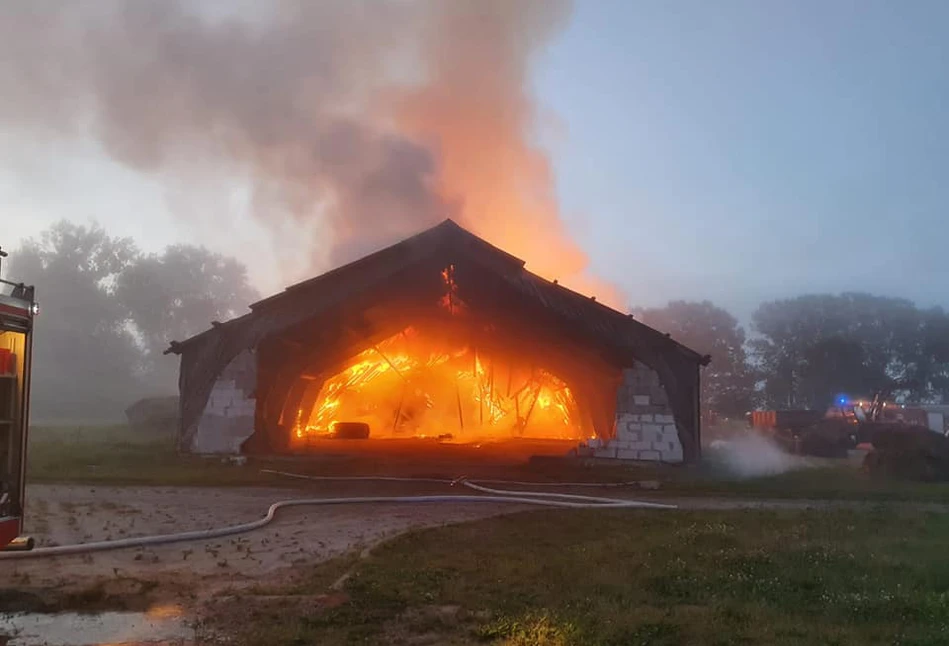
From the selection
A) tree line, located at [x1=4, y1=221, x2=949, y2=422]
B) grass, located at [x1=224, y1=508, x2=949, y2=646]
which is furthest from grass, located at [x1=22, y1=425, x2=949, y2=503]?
tree line, located at [x1=4, y1=221, x2=949, y2=422]

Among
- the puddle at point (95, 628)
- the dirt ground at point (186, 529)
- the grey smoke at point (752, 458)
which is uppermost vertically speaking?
the grey smoke at point (752, 458)

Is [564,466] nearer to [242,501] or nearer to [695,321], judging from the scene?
[242,501]

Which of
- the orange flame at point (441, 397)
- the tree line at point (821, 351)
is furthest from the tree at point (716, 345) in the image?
the orange flame at point (441, 397)

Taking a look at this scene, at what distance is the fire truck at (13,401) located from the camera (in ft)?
23.0

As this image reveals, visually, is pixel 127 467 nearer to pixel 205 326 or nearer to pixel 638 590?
pixel 638 590

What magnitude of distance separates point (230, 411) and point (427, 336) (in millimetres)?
9299

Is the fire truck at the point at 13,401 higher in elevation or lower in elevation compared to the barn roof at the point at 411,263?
lower

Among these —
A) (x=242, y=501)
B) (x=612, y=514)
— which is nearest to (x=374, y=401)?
(x=242, y=501)

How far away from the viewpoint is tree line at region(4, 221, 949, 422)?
192 feet

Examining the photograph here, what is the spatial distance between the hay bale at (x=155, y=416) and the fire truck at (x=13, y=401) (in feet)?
95.4

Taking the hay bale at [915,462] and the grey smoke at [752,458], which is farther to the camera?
the grey smoke at [752,458]

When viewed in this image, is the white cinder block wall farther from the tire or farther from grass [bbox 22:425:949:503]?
the tire

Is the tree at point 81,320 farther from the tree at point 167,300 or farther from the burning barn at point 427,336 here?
the burning barn at point 427,336

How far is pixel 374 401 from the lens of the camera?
35219mm
